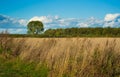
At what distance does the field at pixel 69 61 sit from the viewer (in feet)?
35.6

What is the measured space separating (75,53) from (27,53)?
543 cm

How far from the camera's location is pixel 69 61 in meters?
11.3

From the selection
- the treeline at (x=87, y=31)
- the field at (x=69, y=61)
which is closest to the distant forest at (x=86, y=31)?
the treeline at (x=87, y=31)

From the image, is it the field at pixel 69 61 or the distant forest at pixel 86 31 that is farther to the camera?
the distant forest at pixel 86 31

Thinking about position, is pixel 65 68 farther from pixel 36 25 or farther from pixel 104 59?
pixel 36 25

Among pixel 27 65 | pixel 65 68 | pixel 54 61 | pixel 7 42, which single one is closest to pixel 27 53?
pixel 27 65

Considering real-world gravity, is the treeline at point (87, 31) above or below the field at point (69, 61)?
below

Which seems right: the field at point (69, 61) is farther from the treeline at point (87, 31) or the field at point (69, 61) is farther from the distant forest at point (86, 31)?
the distant forest at point (86, 31)

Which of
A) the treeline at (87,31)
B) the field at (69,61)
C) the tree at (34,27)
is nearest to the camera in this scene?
the field at (69,61)

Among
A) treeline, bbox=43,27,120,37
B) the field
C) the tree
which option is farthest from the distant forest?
the field

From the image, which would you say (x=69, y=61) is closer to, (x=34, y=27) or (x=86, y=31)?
(x=86, y=31)

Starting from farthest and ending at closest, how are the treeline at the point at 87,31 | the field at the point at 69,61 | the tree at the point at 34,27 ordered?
the tree at the point at 34,27 < the treeline at the point at 87,31 < the field at the point at 69,61

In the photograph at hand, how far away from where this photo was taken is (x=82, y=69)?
1021 centimetres

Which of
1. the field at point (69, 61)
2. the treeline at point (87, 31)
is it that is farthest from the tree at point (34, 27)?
the field at point (69, 61)
